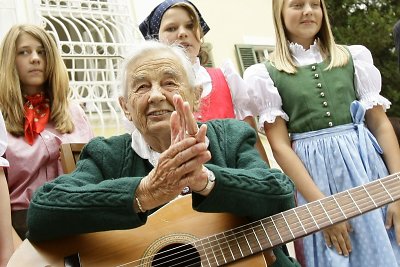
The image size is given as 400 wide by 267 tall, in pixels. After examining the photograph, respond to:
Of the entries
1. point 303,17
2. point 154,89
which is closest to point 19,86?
point 154,89

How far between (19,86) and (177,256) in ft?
4.43

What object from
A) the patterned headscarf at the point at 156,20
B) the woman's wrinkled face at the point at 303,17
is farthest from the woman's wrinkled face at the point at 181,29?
the woman's wrinkled face at the point at 303,17

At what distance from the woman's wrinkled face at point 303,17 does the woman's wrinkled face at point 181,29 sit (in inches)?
18.4

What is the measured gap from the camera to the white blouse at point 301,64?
2504 mm

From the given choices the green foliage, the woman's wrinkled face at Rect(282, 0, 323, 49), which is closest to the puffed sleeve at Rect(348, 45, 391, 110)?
the woman's wrinkled face at Rect(282, 0, 323, 49)

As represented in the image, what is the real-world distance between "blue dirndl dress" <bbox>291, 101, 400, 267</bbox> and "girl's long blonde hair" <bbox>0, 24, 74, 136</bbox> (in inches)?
45.5

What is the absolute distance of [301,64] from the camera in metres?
2.60

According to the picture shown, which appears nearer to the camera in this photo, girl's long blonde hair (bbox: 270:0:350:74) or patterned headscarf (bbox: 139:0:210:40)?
girl's long blonde hair (bbox: 270:0:350:74)

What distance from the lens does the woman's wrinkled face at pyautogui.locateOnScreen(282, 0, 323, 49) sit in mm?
2619

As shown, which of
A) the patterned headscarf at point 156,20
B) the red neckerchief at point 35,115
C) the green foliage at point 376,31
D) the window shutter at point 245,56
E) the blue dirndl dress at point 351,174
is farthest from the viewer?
the green foliage at point 376,31

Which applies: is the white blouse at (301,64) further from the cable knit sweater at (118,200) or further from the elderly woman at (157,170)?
the cable knit sweater at (118,200)

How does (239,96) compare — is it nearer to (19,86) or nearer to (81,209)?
(19,86)

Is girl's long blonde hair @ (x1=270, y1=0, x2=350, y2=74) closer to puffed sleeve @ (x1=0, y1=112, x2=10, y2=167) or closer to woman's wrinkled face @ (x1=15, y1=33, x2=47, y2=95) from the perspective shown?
woman's wrinkled face @ (x1=15, y1=33, x2=47, y2=95)

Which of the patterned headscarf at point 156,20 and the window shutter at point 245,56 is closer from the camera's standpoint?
the patterned headscarf at point 156,20
